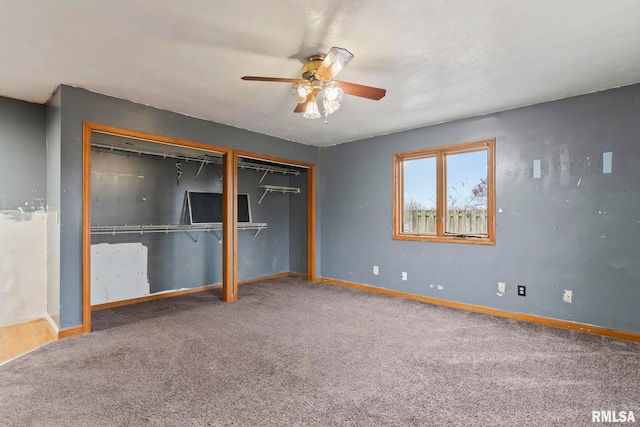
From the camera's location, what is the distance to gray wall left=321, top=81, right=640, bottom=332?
2.99 meters

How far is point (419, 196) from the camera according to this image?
14.8 ft

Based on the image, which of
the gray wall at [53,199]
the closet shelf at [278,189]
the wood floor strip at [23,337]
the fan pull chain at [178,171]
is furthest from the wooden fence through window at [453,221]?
the wood floor strip at [23,337]

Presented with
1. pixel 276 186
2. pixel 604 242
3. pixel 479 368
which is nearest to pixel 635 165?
pixel 604 242

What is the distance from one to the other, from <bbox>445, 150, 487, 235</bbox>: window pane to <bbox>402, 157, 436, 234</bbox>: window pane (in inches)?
8.7

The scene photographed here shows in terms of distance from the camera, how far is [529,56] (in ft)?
8.00

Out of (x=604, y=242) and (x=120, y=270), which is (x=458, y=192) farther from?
(x=120, y=270)

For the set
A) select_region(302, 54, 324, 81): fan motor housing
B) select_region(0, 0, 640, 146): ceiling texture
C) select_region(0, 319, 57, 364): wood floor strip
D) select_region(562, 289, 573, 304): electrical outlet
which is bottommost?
select_region(0, 319, 57, 364): wood floor strip

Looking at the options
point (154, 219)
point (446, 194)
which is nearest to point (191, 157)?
point (154, 219)

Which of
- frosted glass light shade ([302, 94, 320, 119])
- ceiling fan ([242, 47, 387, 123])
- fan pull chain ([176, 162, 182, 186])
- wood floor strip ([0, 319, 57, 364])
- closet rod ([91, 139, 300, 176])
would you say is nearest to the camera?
ceiling fan ([242, 47, 387, 123])

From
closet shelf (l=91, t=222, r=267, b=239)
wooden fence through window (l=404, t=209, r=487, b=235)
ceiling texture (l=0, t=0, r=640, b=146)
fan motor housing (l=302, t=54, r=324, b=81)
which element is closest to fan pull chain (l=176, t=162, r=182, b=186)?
closet shelf (l=91, t=222, r=267, b=239)

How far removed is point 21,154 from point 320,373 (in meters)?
3.77

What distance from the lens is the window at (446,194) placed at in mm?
3893

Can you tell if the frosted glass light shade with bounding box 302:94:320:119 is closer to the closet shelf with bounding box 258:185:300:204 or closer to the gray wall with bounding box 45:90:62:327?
the gray wall with bounding box 45:90:62:327

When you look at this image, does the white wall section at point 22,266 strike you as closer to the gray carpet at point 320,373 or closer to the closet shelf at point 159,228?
the closet shelf at point 159,228
